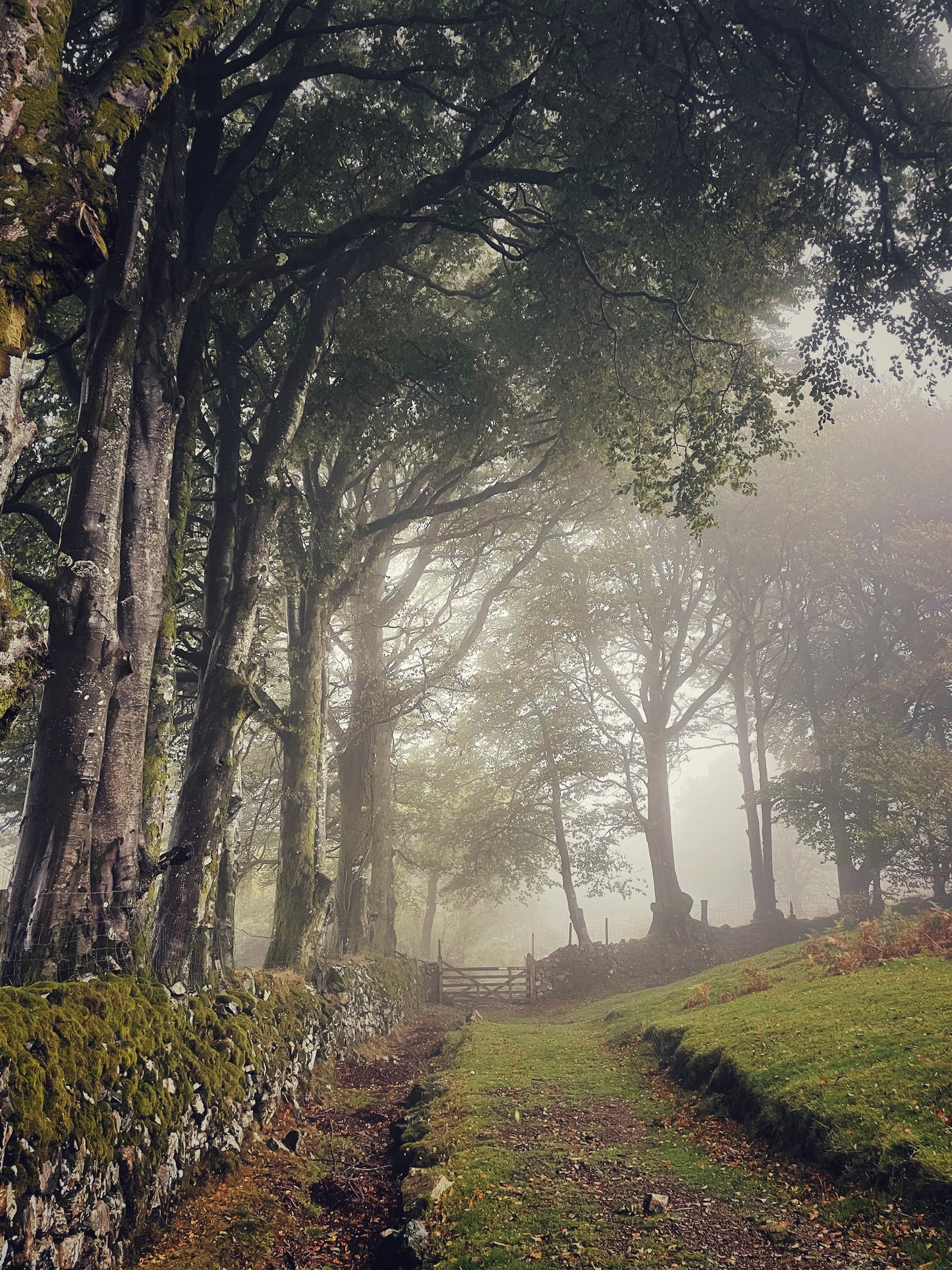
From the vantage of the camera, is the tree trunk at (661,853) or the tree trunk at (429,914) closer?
the tree trunk at (661,853)

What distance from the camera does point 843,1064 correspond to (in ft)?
24.3

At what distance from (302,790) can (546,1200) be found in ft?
30.0

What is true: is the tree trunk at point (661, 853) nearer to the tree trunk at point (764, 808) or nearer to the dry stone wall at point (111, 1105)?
the tree trunk at point (764, 808)

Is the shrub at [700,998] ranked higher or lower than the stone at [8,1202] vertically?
lower

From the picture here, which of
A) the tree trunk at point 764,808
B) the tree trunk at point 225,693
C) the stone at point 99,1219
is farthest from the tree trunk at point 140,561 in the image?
the tree trunk at point 764,808

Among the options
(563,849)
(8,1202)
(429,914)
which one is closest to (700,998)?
(8,1202)

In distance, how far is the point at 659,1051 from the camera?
38.9 feet

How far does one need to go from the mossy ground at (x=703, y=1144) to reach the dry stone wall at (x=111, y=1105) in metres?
2.28

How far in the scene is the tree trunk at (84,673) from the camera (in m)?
6.31

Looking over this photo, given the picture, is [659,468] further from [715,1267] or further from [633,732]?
[633,732]

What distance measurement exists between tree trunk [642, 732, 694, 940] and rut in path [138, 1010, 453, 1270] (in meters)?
20.9

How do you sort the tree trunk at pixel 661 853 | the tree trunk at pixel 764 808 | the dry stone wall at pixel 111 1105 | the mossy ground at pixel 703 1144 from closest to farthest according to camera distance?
the dry stone wall at pixel 111 1105 < the mossy ground at pixel 703 1144 < the tree trunk at pixel 661 853 < the tree trunk at pixel 764 808

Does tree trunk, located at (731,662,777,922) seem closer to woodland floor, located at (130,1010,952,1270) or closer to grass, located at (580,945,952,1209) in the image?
grass, located at (580,945,952,1209)

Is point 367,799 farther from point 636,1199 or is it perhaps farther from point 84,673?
point 636,1199
